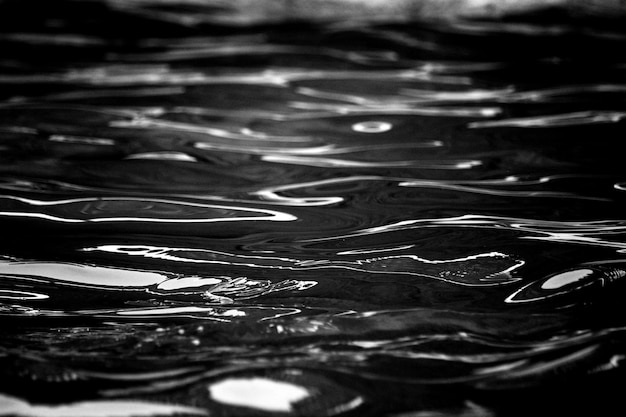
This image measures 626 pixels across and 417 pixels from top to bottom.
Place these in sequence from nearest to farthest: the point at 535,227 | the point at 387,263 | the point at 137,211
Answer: the point at 387,263
the point at 535,227
the point at 137,211

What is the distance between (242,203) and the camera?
4.97 ft

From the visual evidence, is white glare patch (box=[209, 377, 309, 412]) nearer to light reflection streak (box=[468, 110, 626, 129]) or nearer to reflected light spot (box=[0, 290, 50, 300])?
reflected light spot (box=[0, 290, 50, 300])

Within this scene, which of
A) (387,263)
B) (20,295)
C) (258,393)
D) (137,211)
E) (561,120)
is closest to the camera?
(258,393)

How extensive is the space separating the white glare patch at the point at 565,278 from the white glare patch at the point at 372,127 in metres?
0.99

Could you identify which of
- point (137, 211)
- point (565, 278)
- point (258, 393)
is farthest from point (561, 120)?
point (258, 393)

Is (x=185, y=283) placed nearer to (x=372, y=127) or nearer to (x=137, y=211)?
(x=137, y=211)

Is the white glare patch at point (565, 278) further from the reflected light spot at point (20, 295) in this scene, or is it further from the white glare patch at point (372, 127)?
the white glare patch at point (372, 127)

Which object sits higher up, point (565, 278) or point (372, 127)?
point (372, 127)

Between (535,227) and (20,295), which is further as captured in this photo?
(535,227)

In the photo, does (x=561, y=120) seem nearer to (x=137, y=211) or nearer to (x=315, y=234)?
(x=315, y=234)

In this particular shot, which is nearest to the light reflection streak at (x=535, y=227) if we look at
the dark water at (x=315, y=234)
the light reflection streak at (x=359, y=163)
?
the dark water at (x=315, y=234)

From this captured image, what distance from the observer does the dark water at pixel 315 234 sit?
2.77 ft

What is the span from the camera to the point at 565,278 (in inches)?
44.3

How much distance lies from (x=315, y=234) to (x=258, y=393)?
575mm
